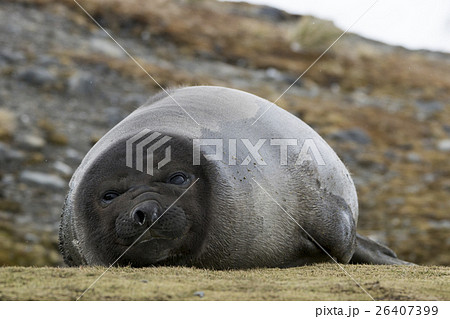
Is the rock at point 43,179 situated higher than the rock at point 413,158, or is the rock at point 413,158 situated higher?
the rock at point 43,179

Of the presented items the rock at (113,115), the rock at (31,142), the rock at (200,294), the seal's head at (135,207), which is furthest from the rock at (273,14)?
the rock at (200,294)

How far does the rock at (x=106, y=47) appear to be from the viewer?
73.9ft

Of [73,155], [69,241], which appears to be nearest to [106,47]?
[73,155]

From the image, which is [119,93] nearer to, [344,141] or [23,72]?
[23,72]

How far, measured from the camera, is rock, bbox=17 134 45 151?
1557cm

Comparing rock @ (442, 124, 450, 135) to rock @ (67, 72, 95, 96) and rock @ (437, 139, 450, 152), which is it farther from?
rock @ (67, 72, 95, 96)

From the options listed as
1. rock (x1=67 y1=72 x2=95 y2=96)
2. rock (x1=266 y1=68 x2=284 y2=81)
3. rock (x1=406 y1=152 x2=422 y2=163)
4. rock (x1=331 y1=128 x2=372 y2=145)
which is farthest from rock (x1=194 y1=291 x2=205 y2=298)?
rock (x1=266 y1=68 x2=284 y2=81)

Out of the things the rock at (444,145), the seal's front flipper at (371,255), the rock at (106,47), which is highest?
the rock at (106,47)

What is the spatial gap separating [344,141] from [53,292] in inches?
704

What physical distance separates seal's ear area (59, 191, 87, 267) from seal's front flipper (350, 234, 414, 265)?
8.89ft

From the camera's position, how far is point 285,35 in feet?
99.6

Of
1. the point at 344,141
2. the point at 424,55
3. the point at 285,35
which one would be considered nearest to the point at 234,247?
the point at 344,141

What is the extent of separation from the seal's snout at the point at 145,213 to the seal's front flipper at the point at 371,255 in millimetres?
2704

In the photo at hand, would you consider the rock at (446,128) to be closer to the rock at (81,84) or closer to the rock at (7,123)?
the rock at (81,84)
